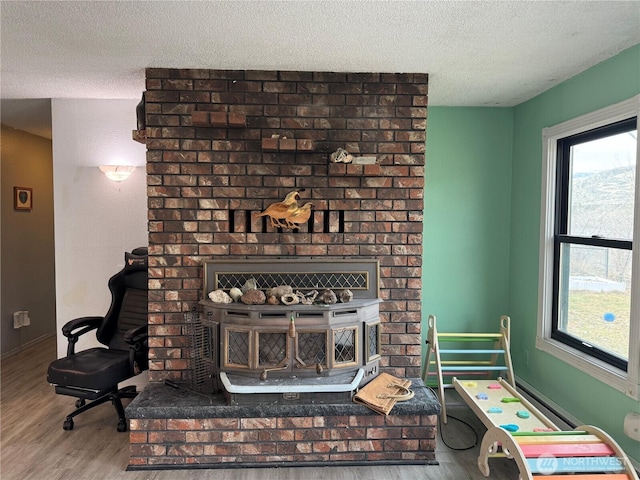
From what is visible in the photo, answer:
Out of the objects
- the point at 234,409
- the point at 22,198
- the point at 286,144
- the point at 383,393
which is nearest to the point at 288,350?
the point at 234,409

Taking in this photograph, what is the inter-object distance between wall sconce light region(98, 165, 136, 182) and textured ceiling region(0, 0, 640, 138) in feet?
2.40

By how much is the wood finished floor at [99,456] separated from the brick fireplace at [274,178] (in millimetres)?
572

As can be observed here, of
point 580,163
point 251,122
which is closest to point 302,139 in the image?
point 251,122

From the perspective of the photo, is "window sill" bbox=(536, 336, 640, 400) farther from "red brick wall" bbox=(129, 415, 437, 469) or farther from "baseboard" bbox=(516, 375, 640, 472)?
"red brick wall" bbox=(129, 415, 437, 469)

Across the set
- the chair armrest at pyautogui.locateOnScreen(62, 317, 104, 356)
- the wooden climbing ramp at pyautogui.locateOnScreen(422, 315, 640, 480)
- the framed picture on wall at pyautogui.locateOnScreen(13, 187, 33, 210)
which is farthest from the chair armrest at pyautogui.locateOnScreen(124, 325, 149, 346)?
the framed picture on wall at pyautogui.locateOnScreen(13, 187, 33, 210)

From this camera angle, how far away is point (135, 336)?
3.29 m

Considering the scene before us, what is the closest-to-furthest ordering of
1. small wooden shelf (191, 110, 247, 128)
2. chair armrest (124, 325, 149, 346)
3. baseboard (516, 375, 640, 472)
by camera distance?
small wooden shelf (191, 110, 247, 128)
baseboard (516, 375, 640, 472)
chair armrest (124, 325, 149, 346)

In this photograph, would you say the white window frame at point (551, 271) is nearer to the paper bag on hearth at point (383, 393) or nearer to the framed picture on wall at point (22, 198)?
the paper bag on hearth at point (383, 393)

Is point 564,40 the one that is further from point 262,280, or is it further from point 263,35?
point 262,280

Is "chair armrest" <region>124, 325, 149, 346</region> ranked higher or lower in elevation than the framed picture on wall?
lower

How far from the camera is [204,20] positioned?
2.26 meters

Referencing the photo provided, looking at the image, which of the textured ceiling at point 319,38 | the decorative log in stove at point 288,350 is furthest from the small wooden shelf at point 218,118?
the decorative log in stove at point 288,350

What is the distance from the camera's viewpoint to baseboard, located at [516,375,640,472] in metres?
3.13

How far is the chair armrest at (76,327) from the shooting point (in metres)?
3.48
